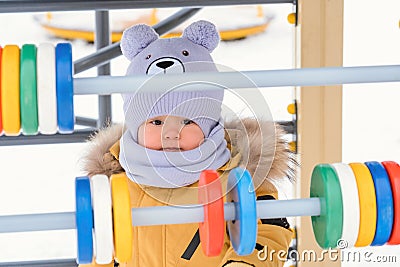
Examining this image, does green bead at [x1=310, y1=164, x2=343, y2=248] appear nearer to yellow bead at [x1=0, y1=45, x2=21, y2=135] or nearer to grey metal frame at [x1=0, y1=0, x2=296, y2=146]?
yellow bead at [x1=0, y1=45, x2=21, y2=135]

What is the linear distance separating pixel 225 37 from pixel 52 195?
142 centimetres

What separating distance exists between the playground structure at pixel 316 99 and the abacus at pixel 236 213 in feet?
2.01

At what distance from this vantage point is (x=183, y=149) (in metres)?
1.14

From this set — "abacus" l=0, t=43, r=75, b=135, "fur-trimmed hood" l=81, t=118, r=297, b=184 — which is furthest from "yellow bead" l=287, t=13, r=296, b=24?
"abacus" l=0, t=43, r=75, b=135

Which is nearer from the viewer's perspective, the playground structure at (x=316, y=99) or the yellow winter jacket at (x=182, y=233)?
the yellow winter jacket at (x=182, y=233)

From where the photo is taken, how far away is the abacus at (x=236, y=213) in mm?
764

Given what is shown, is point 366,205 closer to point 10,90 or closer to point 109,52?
point 10,90

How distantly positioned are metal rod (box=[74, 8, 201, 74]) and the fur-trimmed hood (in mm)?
248

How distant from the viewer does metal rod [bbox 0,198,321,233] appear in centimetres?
78

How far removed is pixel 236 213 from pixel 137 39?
461 mm

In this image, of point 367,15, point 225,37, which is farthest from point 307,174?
point 225,37

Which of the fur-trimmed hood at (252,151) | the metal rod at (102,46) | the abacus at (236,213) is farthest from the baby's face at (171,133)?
the metal rod at (102,46)

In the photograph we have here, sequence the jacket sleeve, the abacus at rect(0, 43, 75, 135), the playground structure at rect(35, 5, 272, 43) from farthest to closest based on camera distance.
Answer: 1. the playground structure at rect(35, 5, 272, 43)
2. the jacket sleeve
3. the abacus at rect(0, 43, 75, 135)

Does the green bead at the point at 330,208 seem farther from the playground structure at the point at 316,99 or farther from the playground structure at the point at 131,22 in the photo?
the playground structure at the point at 131,22
